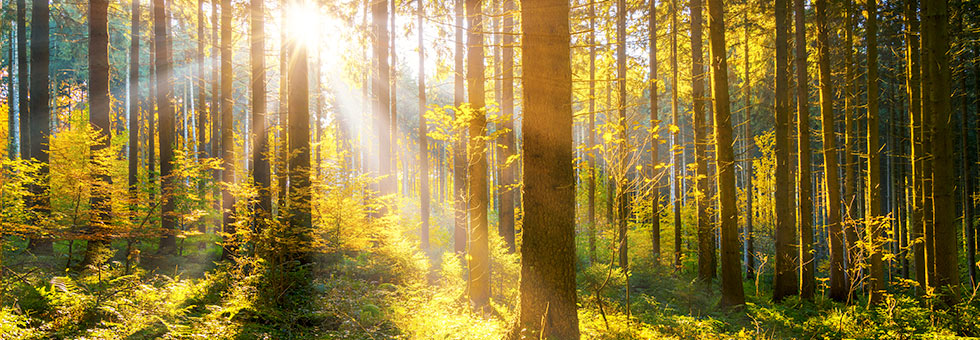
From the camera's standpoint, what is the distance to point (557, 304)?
4.27 m

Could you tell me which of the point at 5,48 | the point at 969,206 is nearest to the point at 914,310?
the point at 969,206

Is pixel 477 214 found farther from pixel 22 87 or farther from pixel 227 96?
pixel 22 87

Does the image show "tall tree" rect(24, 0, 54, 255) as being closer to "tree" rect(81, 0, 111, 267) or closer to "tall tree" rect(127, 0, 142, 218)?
"tall tree" rect(127, 0, 142, 218)

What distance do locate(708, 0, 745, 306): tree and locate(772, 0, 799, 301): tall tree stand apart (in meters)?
1.81

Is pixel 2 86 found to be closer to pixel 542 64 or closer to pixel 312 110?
pixel 312 110

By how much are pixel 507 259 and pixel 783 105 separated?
23.5 feet

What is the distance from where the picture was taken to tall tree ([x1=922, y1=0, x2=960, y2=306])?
774 cm

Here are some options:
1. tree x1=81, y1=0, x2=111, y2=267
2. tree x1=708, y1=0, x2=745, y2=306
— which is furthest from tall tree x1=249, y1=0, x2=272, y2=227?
tree x1=708, y1=0, x2=745, y2=306

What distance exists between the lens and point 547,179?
14.0ft

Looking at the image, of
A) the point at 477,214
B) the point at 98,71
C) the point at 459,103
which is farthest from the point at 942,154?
the point at 98,71

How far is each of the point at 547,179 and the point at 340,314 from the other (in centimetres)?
487

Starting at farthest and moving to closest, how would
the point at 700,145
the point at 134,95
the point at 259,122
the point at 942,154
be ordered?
the point at 134,95
the point at 700,145
the point at 259,122
the point at 942,154

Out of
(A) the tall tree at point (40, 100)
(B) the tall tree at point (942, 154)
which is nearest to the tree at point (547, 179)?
(B) the tall tree at point (942, 154)

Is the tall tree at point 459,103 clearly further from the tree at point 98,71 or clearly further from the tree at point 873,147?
the tree at point 873,147
